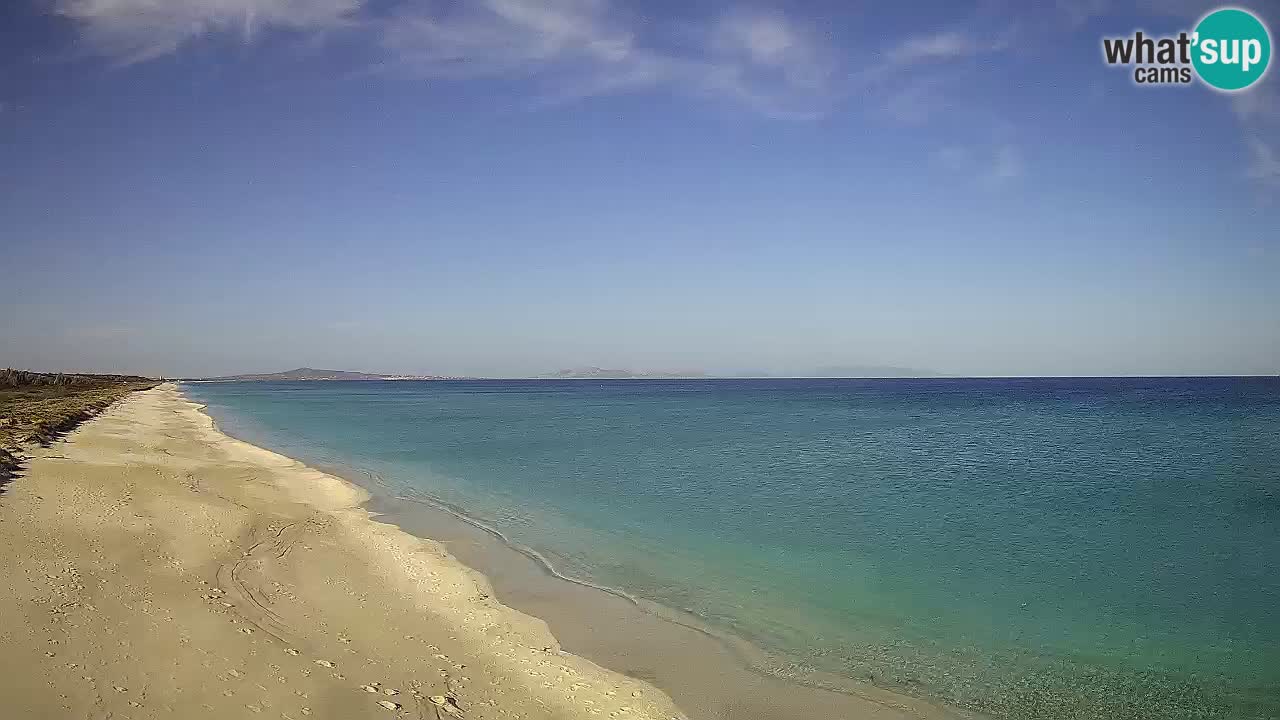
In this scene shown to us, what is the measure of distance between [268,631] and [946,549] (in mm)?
13348

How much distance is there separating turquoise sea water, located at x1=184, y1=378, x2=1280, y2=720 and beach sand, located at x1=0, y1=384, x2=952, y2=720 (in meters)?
2.06

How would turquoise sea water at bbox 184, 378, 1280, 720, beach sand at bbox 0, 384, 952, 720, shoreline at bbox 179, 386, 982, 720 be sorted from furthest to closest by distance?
turquoise sea water at bbox 184, 378, 1280, 720 → shoreline at bbox 179, 386, 982, 720 → beach sand at bbox 0, 384, 952, 720

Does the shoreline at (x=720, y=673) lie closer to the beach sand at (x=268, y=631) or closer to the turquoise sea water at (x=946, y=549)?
the beach sand at (x=268, y=631)

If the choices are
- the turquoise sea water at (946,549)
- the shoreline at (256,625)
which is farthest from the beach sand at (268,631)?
the turquoise sea water at (946,549)

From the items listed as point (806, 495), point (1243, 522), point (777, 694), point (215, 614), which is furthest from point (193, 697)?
point (1243, 522)

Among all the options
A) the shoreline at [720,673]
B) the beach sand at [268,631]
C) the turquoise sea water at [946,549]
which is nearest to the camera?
the beach sand at [268,631]

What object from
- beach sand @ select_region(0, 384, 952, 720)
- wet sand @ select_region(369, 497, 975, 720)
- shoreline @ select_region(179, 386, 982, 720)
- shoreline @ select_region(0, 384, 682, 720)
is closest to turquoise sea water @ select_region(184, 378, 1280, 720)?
shoreline @ select_region(179, 386, 982, 720)

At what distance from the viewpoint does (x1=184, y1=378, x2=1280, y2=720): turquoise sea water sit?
908 centimetres

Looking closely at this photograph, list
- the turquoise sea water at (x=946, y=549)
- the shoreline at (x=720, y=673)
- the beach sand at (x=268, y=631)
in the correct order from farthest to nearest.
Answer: the turquoise sea water at (x=946, y=549), the shoreline at (x=720, y=673), the beach sand at (x=268, y=631)

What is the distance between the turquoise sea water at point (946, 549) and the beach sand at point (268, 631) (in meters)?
2.06

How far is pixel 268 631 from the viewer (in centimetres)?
879

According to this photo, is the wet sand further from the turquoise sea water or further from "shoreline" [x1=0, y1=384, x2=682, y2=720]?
the turquoise sea water

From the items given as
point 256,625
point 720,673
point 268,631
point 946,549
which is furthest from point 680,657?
point 946,549

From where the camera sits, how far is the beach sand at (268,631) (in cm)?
707
